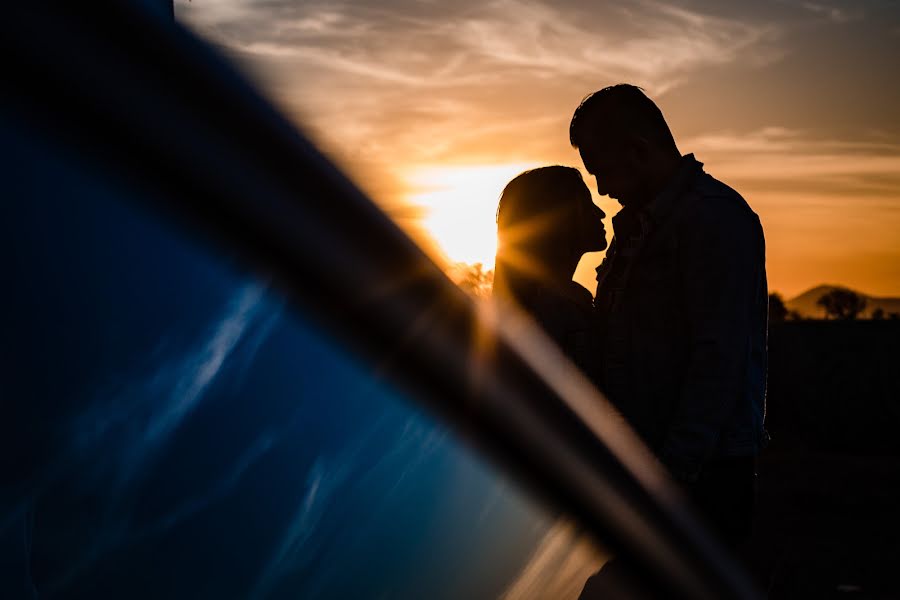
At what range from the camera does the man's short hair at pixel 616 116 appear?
6.79 feet

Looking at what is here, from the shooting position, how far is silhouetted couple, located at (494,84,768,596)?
191 centimetres

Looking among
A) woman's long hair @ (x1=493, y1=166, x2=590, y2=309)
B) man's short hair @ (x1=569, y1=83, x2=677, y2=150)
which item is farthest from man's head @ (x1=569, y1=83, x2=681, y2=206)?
woman's long hair @ (x1=493, y1=166, x2=590, y2=309)

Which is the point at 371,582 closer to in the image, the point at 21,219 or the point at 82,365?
the point at 82,365

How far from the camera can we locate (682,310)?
2.00m

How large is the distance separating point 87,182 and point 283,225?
298 mm

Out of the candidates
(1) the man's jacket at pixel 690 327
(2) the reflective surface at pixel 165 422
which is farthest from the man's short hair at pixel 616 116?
(2) the reflective surface at pixel 165 422

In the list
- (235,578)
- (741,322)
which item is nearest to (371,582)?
(235,578)

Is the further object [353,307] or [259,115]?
[353,307]

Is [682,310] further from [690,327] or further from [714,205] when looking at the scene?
[714,205]

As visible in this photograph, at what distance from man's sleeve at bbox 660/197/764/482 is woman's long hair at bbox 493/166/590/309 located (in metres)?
0.42

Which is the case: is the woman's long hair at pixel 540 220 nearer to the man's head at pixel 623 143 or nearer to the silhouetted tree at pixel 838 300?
the man's head at pixel 623 143

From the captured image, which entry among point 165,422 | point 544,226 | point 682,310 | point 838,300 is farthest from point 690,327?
point 838,300

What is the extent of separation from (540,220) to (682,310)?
0.49 metres

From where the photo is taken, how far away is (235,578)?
109 cm
